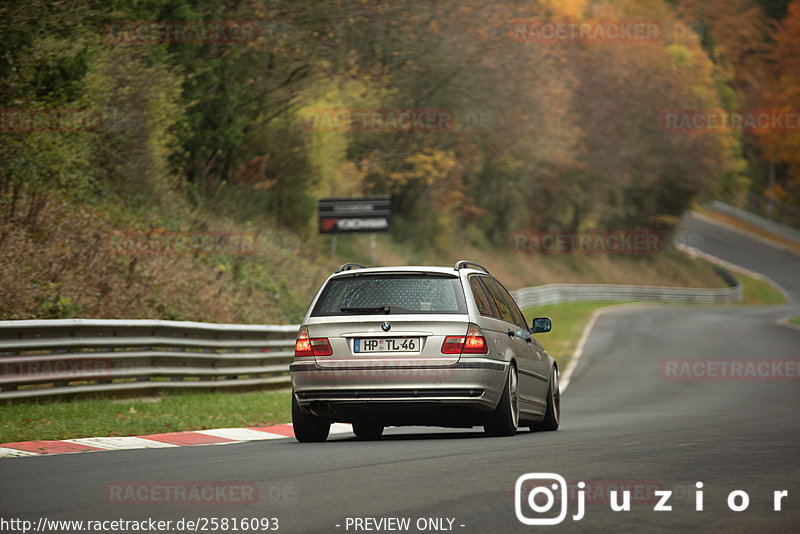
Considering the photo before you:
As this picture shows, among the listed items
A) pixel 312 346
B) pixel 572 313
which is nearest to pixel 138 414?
pixel 312 346

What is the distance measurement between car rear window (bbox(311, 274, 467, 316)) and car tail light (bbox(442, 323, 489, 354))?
0.23 meters

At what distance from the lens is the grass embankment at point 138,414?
11.9m

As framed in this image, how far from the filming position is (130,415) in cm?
1356

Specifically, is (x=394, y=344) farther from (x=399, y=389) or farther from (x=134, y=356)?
(x=134, y=356)

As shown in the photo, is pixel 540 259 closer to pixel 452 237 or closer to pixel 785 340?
pixel 452 237

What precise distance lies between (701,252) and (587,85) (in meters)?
25.6

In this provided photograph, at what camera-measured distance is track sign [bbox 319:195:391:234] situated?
25.1 metres

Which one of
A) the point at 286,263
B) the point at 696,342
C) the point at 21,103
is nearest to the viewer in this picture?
the point at 21,103

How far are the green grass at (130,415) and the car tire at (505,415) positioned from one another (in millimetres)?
3641

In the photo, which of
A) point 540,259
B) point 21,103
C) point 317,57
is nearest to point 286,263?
point 317,57

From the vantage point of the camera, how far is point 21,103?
20797 millimetres

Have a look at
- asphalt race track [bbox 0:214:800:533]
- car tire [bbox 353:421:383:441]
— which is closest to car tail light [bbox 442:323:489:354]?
asphalt race track [bbox 0:214:800:533]

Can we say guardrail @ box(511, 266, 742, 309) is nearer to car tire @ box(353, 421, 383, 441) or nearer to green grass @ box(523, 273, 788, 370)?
green grass @ box(523, 273, 788, 370)

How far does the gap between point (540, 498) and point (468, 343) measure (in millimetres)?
3862
